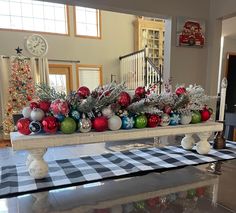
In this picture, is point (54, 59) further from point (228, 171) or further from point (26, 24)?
point (228, 171)

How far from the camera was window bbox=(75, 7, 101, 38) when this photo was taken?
5711 mm

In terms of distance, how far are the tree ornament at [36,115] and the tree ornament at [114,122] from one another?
0.26m

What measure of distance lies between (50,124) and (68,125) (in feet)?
0.21

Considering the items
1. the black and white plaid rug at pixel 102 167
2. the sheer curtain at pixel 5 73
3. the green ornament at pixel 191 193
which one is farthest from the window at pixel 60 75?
the green ornament at pixel 191 193

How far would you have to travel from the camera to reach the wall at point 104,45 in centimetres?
548

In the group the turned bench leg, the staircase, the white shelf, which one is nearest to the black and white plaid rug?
the turned bench leg

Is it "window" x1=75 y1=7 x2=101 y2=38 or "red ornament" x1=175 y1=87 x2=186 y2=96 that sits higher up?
"window" x1=75 y1=7 x2=101 y2=38

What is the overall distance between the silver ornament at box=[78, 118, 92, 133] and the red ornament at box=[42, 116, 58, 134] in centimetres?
9

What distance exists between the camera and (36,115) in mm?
817

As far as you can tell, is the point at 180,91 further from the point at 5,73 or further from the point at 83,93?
the point at 5,73

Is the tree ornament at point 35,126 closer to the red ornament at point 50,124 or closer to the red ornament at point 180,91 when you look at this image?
the red ornament at point 50,124

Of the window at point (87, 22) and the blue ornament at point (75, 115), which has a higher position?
the window at point (87, 22)

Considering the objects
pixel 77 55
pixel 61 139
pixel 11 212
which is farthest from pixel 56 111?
pixel 77 55

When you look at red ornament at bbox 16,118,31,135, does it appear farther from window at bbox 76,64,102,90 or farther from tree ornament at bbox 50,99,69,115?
window at bbox 76,64,102,90
